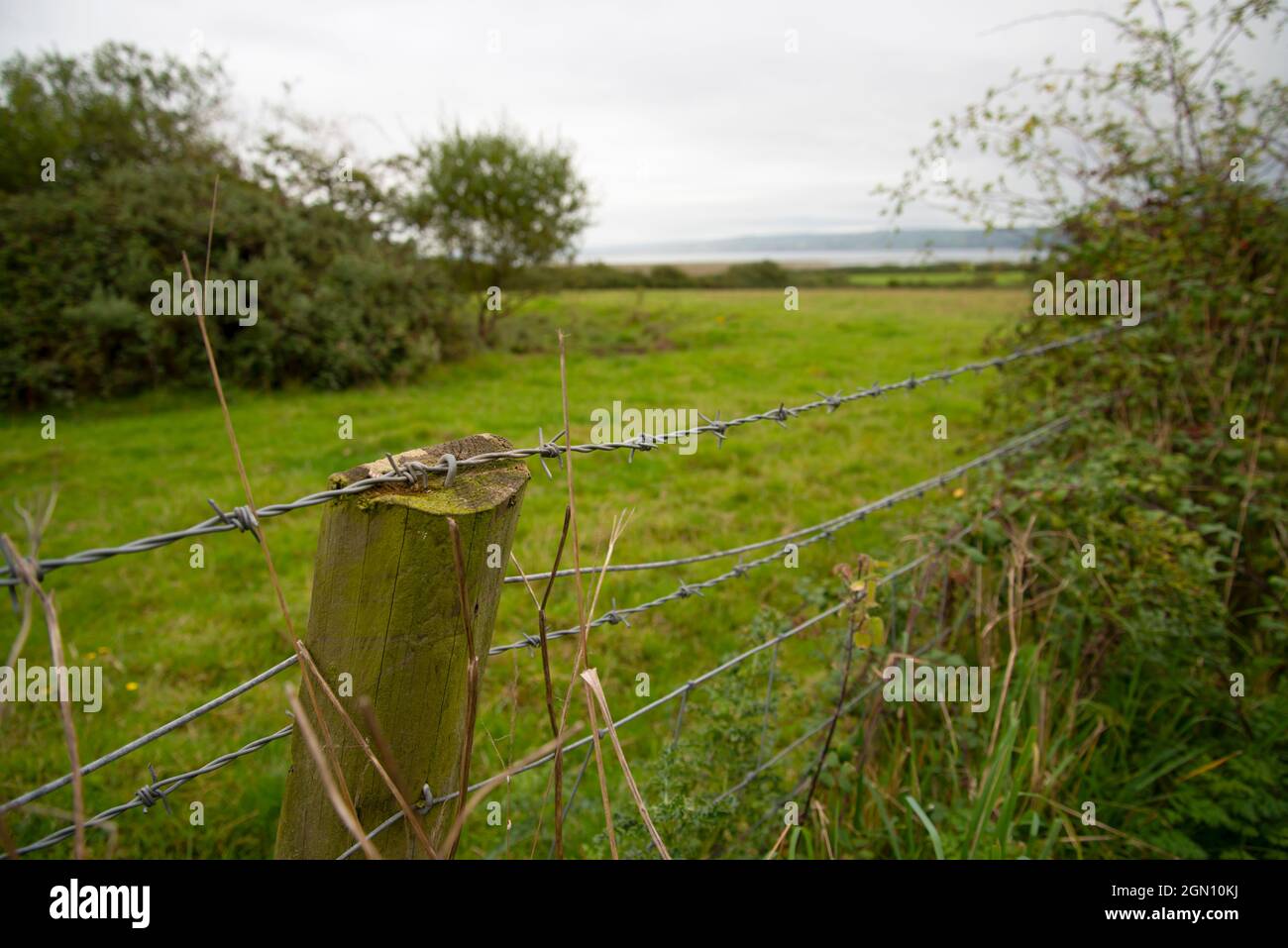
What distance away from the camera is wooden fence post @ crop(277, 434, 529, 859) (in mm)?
1018

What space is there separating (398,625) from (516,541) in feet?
12.8

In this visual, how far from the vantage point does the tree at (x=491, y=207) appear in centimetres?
1371

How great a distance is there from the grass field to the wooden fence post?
0.16 m

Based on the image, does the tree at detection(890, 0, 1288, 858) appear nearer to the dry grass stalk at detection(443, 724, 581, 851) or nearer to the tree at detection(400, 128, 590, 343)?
the dry grass stalk at detection(443, 724, 581, 851)

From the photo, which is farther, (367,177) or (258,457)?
(367,177)

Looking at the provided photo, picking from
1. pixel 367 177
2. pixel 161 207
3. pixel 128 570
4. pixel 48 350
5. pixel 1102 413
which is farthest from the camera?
pixel 367 177

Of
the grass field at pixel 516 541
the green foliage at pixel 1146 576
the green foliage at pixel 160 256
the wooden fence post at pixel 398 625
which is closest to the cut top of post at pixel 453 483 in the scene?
the wooden fence post at pixel 398 625

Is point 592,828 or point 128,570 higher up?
point 128,570

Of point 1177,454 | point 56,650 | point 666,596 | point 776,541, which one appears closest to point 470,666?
point 56,650
